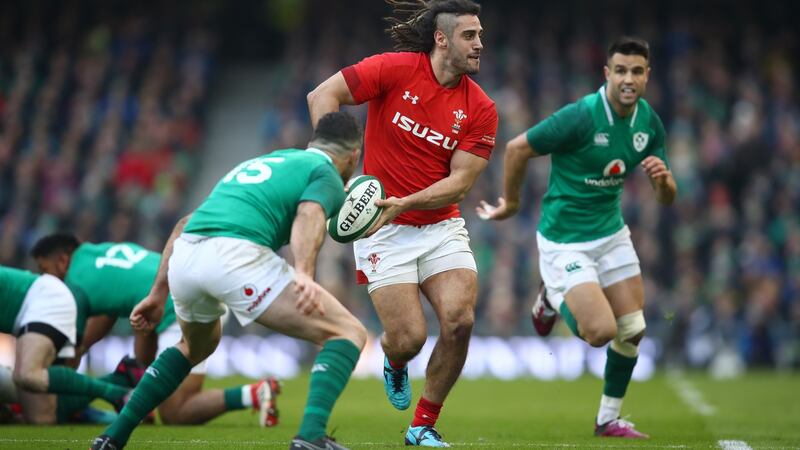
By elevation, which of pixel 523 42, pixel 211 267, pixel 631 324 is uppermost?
pixel 523 42

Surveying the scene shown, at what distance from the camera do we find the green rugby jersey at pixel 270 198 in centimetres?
661

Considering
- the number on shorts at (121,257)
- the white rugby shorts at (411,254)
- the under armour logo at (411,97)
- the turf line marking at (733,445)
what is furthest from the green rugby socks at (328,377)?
the number on shorts at (121,257)

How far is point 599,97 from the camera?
30.9 ft

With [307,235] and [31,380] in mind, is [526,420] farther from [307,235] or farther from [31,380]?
[307,235]

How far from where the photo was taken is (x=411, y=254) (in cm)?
835

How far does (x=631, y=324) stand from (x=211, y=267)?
3975 millimetres

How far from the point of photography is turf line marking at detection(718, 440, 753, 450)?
822 cm

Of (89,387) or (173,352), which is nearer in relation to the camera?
(173,352)

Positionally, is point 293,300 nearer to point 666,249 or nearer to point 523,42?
point 666,249

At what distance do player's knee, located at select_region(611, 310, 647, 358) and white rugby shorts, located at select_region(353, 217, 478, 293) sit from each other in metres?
1.56

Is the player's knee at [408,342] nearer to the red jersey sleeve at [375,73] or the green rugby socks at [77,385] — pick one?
the red jersey sleeve at [375,73]

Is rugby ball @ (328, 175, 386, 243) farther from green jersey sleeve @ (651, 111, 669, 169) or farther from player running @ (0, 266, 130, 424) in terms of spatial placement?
green jersey sleeve @ (651, 111, 669, 169)

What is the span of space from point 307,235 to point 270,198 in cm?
43

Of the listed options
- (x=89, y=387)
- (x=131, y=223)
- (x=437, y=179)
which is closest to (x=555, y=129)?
(x=437, y=179)
